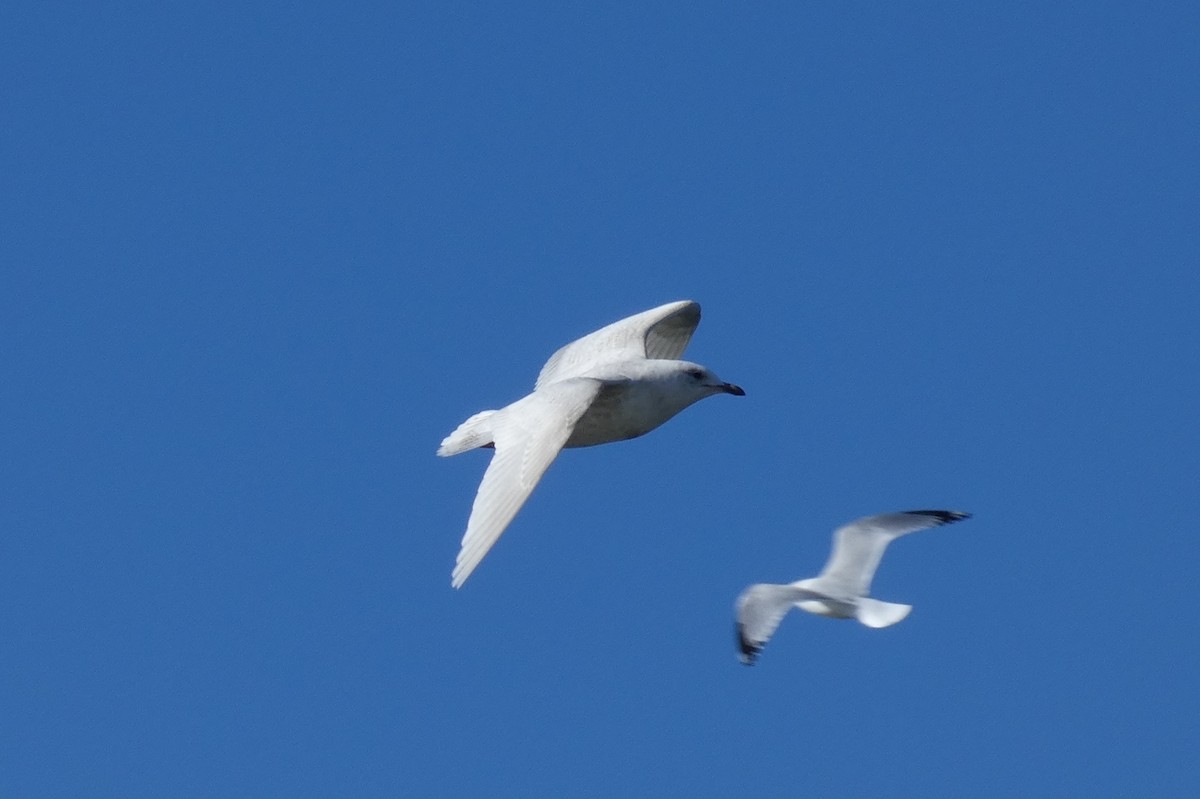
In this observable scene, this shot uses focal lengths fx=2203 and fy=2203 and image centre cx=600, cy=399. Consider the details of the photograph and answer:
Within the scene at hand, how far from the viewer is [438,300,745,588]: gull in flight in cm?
1352

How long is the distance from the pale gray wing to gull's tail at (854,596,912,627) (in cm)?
50

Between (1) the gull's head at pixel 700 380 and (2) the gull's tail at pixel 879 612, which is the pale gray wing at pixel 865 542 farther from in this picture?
(1) the gull's head at pixel 700 380

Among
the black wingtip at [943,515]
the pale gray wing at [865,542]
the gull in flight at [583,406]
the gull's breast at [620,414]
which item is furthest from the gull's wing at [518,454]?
the black wingtip at [943,515]

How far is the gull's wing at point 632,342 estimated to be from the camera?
1761 centimetres

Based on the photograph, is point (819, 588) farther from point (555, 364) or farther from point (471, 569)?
point (471, 569)

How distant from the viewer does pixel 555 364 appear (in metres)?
18.2

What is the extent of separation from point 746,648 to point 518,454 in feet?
7.58

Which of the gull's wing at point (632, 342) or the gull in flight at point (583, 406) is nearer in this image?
Answer: the gull in flight at point (583, 406)

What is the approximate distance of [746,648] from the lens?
15.2m

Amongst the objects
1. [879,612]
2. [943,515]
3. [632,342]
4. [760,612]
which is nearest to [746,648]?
[760,612]

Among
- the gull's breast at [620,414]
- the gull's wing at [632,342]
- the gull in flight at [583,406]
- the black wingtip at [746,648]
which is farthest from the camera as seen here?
the gull's wing at [632,342]

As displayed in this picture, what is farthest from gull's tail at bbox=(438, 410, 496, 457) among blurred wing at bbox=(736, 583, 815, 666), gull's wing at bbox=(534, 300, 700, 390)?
blurred wing at bbox=(736, 583, 815, 666)

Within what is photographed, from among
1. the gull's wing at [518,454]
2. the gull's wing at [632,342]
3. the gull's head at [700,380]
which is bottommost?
the gull's wing at [518,454]

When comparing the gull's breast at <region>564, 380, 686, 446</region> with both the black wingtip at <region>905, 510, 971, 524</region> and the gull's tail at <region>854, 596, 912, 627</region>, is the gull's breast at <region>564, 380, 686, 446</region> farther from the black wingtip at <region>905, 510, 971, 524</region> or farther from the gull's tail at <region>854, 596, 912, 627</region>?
the black wingtip at <region>905, 510, 971, 524</region>
